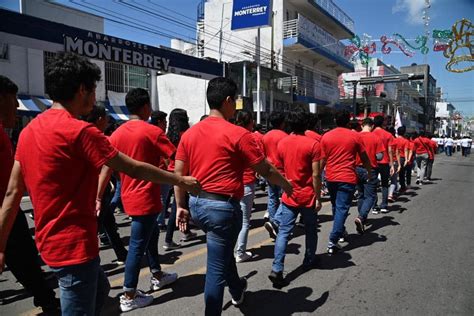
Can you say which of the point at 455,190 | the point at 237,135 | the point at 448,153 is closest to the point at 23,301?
the point at 237,135

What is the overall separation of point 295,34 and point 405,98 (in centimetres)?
3757

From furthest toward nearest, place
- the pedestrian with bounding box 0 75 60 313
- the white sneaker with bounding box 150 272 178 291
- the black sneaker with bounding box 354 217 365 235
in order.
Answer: the black sneaker with bounding box 354 217 365 235 → the white sneaker with bounding box 150 272 178 291 → the pedestrian with bounding box 0 75 60 313

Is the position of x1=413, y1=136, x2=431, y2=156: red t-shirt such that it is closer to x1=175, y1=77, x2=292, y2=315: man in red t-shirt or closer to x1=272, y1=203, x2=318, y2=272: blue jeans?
x1=272, y1=203, x2=318, y2=272: blue jeans

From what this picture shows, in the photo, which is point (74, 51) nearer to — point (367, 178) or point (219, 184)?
point (367, 178)

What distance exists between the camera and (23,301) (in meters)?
3.63

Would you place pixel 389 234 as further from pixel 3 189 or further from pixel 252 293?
pixel 3 189

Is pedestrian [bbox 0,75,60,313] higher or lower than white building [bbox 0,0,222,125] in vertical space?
lower

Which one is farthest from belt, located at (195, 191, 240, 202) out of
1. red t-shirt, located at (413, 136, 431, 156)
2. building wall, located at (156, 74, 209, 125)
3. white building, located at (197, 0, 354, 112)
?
building wall, located at (156, 74, 209, 125)

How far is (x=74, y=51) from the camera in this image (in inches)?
407

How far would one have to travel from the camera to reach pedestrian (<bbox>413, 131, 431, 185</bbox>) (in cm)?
1215

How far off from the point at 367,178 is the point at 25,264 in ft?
16.8

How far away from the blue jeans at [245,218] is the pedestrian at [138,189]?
142 centimetres

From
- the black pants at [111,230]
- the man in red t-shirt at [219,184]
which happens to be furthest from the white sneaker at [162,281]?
the man in red t-shirt at [219,184]

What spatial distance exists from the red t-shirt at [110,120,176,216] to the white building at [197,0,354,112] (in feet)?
52.7
